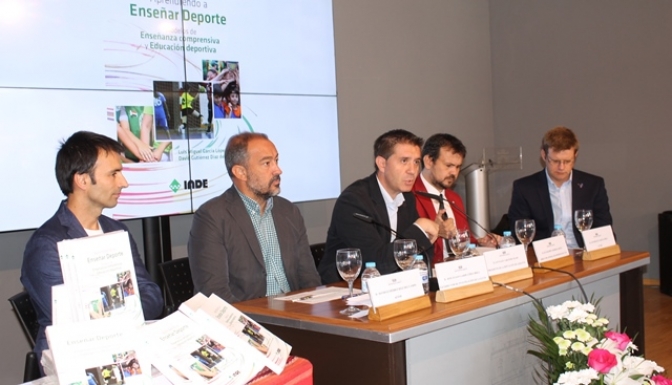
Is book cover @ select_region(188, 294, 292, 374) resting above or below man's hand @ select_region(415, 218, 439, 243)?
below

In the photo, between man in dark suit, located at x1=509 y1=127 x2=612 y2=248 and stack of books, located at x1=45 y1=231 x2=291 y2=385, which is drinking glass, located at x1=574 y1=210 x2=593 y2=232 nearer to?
man in dark suit, located at x1=509 y1=127 x2=612 y2=248

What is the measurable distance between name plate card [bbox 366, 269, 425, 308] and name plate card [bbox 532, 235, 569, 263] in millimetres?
853

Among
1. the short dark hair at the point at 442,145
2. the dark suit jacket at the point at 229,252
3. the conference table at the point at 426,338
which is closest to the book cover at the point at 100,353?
the conference table at the point at 426,338

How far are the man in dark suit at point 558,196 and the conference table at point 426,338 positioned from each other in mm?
1091

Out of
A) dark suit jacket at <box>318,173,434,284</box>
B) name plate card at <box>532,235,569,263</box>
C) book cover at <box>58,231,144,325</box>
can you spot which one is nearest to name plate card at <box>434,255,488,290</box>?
dark suit jacket at <box>318,173,434,284</box>

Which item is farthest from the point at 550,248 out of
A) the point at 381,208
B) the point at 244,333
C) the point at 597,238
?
the point at 244,333

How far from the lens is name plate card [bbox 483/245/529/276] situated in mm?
2699

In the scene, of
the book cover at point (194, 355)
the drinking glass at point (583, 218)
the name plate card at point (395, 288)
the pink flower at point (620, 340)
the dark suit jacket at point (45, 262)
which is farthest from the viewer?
the drinking glass at point (583, 218)

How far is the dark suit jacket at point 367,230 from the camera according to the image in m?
3.00

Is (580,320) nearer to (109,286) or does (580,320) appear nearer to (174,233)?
(109,286)

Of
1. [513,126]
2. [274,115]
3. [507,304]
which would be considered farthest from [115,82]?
[513,126]

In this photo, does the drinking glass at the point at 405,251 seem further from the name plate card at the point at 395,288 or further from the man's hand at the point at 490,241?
the man's hand at the point at 490,241

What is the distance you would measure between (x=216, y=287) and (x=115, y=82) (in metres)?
1.76

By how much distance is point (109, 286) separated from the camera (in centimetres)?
152
